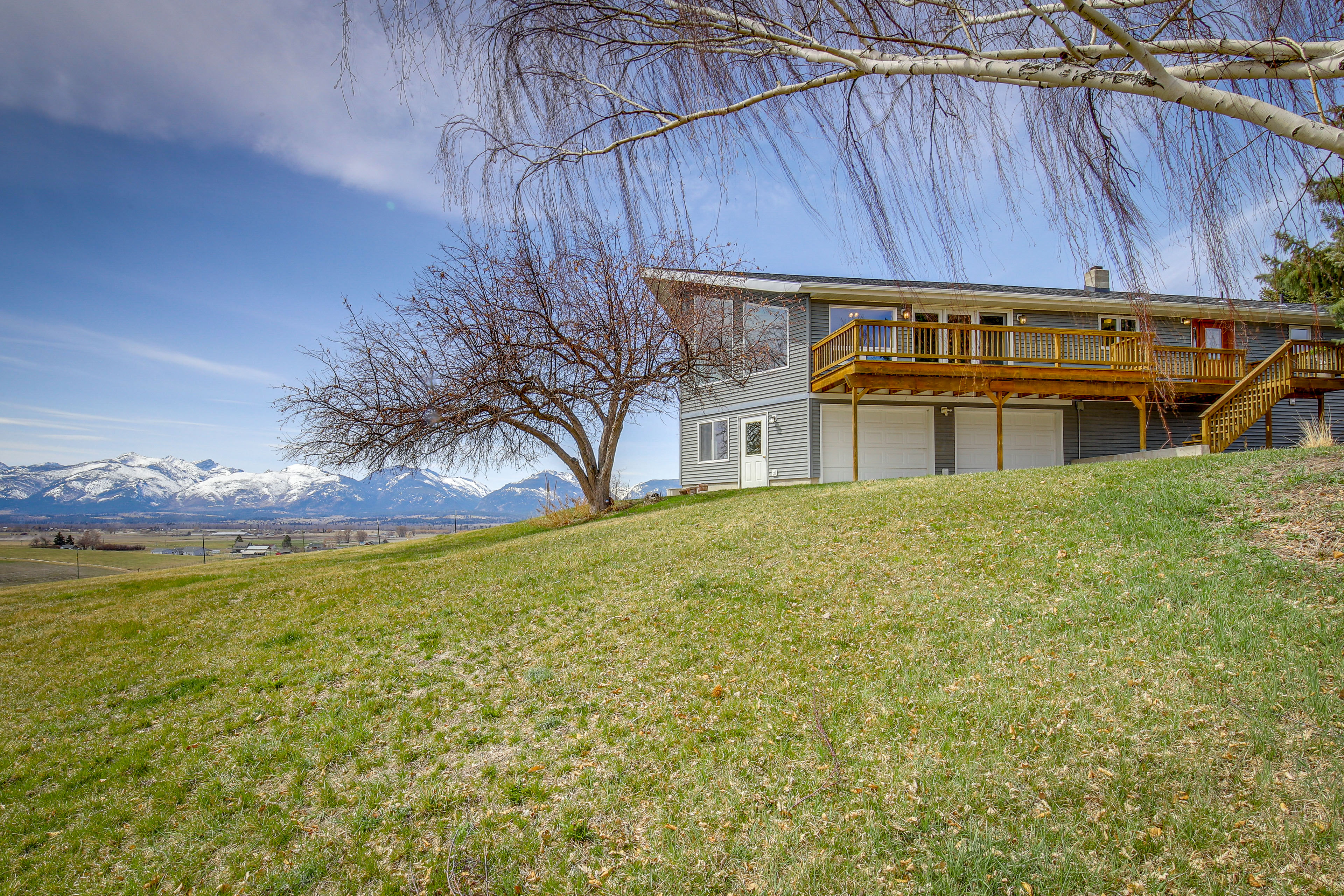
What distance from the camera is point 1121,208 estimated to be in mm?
2484

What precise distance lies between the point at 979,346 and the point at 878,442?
369 centimetres

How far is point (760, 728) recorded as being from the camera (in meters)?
5.00

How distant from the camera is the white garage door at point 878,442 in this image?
18406 millimetres

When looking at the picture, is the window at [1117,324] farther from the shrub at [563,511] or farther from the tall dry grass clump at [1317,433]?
the shrub at [563,511]

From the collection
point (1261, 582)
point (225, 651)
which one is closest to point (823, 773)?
point (1261, 582)

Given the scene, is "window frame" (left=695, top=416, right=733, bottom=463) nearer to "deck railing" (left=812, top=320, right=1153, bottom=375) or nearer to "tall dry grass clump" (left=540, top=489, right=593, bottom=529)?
"deck railing" (left=812, top=320, right=1153, bottom=375)

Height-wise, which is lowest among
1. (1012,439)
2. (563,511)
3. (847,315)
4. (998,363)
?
(563,511)

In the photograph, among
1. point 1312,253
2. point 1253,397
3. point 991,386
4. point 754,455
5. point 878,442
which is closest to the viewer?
point 1312,253

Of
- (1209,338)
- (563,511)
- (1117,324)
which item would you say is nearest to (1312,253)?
(563,511)

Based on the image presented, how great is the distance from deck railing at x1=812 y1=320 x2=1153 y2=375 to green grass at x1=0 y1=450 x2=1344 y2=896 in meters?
7.34

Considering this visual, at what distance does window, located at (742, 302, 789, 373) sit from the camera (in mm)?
19141

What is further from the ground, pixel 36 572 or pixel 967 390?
pixel 967 390

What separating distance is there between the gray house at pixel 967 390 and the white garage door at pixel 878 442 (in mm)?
37

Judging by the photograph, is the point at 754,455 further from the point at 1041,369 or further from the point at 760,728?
the point at 760,728
